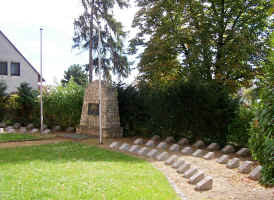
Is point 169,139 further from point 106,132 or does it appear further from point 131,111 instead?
point 106,132

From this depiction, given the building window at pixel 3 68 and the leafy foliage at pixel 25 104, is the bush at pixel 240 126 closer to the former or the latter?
the leafy foliage at pixel 25 104

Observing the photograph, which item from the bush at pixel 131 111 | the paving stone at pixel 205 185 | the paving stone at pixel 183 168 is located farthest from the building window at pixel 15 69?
the paving stone at pixel 205 185

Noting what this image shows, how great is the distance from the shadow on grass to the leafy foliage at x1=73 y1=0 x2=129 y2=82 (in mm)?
15303

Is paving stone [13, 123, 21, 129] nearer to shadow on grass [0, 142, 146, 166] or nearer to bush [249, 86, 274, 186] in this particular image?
shadow on grass [0, 142, 146, 166]

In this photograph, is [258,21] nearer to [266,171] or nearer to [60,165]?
[266,171]

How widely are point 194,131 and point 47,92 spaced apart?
11.2 metres

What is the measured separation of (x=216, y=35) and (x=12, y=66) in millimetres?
20479

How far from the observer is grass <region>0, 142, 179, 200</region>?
197 inches

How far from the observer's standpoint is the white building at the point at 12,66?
91.5 ft

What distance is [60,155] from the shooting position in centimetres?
910

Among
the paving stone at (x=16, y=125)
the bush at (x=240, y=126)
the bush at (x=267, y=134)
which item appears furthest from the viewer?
the paving stone at (x=16, y=125)

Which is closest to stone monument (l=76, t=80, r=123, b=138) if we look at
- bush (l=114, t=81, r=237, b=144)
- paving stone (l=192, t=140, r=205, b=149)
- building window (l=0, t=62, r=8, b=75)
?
bush (l=114, t=81, r=237, b=144)

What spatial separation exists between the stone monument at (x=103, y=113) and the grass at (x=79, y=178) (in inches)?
198

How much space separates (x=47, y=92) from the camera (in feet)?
63.3
